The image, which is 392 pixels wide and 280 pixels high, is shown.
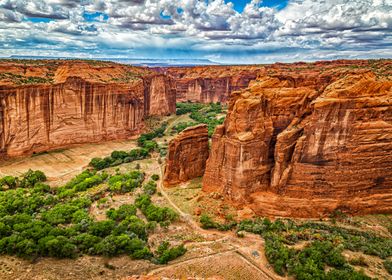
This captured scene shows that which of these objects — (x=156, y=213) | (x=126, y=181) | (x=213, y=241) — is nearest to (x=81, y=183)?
(x=126, y=181)

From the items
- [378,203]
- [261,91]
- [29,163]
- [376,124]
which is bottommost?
[29,163]

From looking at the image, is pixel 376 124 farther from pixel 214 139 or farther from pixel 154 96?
pixel 154 96

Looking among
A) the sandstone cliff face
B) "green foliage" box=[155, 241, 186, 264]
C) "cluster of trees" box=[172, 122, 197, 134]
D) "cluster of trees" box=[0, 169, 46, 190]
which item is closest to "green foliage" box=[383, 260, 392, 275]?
the sandstone cliff face

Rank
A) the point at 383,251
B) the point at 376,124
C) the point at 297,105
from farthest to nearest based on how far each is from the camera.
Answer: the point at 297,105 → the point at 376,124 → the point at 383,251

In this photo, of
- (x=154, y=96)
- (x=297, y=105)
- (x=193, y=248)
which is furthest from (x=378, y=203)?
(x=154, y=96)

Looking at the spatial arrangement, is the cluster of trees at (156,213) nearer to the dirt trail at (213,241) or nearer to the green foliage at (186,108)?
the dirt trail at (213,241)

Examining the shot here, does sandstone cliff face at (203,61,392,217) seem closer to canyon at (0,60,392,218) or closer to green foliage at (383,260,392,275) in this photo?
canyon at (0,60,392,218)

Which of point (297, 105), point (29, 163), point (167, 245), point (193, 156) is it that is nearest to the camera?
point (167, 245)
